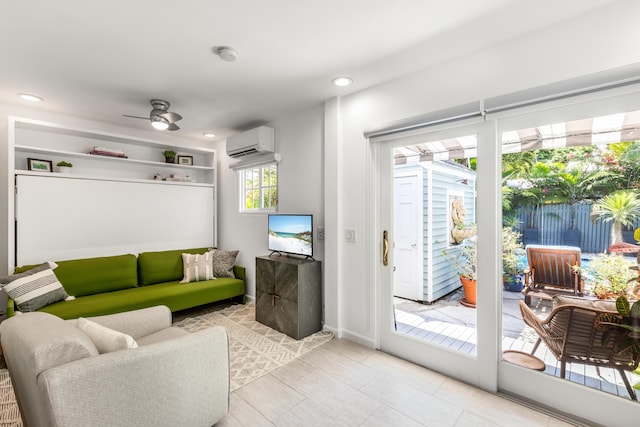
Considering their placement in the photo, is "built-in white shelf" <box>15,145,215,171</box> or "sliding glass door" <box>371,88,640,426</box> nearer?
"sliding glass door" <box>371,88,640,426</box>

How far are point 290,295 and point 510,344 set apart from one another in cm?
194

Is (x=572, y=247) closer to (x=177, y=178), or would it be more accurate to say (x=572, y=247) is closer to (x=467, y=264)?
(x=467, y=264)

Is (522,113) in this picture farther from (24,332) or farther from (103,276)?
(103,276)

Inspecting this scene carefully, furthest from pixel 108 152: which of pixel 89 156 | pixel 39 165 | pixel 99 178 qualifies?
pixel 39 165

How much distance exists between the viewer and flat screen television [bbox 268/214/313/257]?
3188 mm

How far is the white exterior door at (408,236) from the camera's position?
258 cm

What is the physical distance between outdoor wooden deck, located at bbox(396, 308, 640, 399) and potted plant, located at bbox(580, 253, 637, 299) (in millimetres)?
467

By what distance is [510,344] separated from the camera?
2.08 meters

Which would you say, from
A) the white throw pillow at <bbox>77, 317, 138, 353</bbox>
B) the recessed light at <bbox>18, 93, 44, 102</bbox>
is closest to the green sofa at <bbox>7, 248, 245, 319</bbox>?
the white throw pillow at <bbox>77, 317, 138, 353</bbox>

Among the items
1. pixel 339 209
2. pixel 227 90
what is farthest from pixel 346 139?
pixel 227 90

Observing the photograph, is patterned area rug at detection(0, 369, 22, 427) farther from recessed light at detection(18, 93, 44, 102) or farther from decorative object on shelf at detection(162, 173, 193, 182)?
decorative object on shelf at detection(162, 173, 193, 182)

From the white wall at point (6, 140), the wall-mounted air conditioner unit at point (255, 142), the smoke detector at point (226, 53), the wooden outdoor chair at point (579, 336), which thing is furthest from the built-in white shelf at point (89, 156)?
the wooden outdoor chair at point (579, 336)

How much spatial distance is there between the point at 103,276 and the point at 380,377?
3.25 metres

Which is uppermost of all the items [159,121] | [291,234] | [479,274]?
[159,121]
